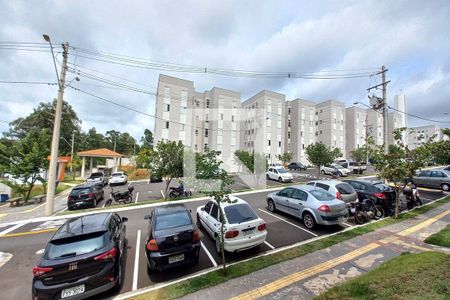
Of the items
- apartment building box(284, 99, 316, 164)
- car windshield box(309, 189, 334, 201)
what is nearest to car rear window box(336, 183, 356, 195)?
car windshield box(309, 189, 334, 201)

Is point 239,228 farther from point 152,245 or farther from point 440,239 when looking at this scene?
point 440,239

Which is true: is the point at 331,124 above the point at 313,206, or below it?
above

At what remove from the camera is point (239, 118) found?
44469 mm

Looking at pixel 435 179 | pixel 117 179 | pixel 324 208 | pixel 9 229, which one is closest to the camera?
pixel 324 208

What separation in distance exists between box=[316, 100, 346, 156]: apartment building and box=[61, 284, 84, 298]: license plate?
5757cm

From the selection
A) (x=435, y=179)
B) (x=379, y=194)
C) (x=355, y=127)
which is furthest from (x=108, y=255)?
(x=355, y=127)

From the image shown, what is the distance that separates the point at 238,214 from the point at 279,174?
17.8 metres

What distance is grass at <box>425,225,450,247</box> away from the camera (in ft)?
21.0

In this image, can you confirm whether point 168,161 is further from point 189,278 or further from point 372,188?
point 372,188

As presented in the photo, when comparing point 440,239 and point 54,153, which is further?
point 54,153

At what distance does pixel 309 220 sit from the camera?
8578 millimetres

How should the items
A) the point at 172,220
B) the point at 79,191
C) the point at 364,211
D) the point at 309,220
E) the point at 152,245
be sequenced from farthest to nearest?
the point at 79,191 < the point at 364,211 < the point at 309,220 < the point at 172,220 < the point at 152,245

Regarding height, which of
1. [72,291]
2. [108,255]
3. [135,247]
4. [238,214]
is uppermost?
[238,214]

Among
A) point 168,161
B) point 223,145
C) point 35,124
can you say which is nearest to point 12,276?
point 168,161
